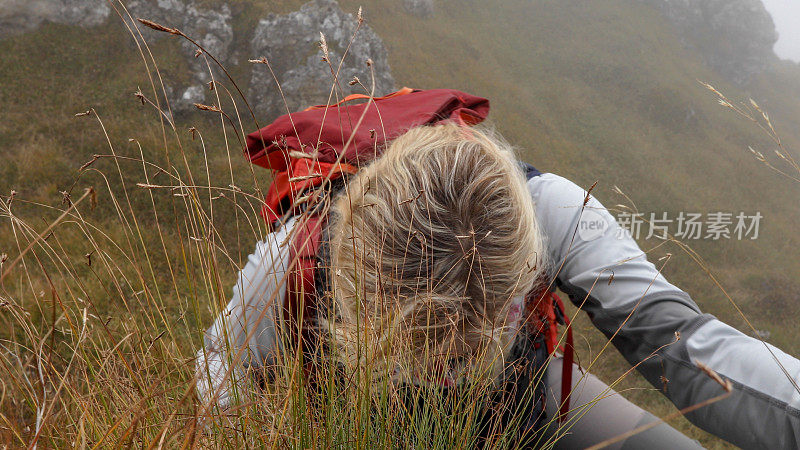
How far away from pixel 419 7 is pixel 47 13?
13.7m

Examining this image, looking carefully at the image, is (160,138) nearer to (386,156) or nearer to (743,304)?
(386,156)

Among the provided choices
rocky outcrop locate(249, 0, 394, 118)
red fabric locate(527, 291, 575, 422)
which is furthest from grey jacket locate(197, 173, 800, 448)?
rocky outcrop locate(249, 0, 394, 118)

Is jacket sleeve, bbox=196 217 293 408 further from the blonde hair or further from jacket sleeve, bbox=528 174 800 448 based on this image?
jacket sleeve, bbox=528 174 800 448

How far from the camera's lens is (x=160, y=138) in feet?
26.7

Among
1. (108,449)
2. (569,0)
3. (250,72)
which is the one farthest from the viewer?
(569,0)

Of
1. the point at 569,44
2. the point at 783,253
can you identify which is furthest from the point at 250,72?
the point at 569,44

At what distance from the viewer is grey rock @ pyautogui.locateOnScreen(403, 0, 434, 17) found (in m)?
19.4

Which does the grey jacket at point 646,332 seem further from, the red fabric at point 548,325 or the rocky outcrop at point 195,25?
the rocky outcrop at point 195,25

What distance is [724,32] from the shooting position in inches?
1182

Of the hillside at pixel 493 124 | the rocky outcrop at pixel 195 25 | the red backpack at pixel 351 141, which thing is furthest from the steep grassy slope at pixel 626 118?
the red backpack at pixel 351 141

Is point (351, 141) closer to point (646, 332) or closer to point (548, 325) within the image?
point (548, 325)

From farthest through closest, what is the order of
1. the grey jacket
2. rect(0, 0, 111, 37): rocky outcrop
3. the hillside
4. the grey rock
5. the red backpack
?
the grey rock < rect(0, 0, 111, 37): rocky outcrop < the hillside < the red backpack < the grey jacket

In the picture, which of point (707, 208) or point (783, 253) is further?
point (707, 208)

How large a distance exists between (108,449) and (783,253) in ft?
58.1
